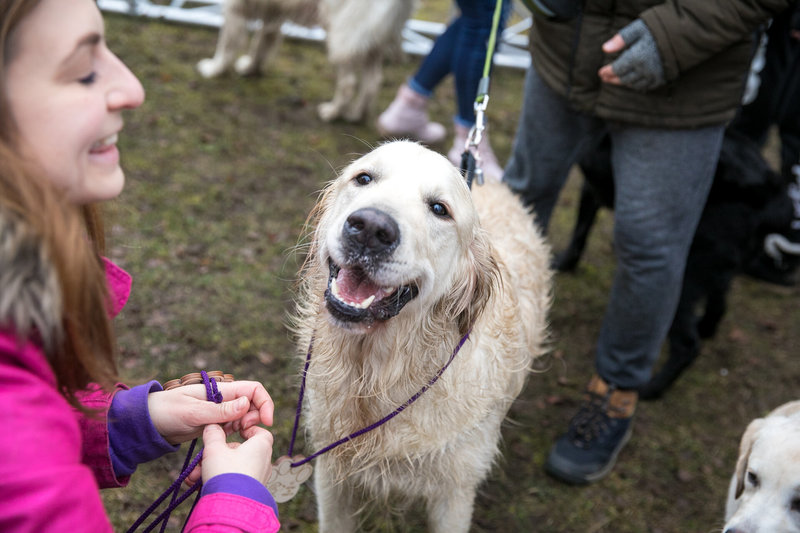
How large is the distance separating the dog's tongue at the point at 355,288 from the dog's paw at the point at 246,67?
14.0ft

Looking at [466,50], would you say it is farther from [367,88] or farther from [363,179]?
[363,179]

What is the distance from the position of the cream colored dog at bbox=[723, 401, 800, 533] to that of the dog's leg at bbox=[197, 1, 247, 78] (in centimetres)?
459

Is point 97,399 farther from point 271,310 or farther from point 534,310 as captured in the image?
point 271,310

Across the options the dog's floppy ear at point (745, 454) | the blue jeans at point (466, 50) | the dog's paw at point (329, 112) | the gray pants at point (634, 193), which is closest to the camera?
the dog's floppy ear at point (745, 454)

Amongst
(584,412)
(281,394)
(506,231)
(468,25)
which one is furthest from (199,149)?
(584,412)

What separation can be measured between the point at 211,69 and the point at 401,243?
4.32 meters

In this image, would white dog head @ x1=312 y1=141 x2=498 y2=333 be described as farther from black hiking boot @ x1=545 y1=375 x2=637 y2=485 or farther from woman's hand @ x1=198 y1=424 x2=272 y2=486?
black hiking boot @ x1=545 y1=375 x2=637 y2=485

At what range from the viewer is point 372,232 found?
4.65 feet

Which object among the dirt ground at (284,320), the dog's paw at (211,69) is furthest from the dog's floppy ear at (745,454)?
the dog's paw at (211,69)

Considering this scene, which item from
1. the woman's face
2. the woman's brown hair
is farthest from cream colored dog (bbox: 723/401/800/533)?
the woman's face

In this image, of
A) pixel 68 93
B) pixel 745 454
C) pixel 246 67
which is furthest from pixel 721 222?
pixel 246 67

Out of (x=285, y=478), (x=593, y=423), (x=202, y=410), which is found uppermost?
(x=202, y=410)

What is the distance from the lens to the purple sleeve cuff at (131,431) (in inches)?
53.7

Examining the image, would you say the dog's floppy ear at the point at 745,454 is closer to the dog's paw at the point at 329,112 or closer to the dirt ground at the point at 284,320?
the dirt ground at the point at 284,320
